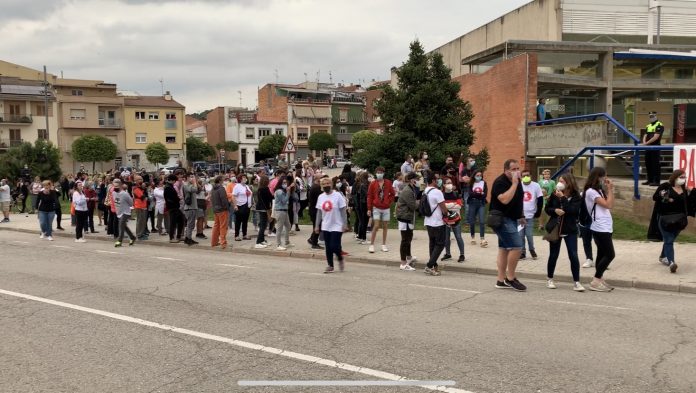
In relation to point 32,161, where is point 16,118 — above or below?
above

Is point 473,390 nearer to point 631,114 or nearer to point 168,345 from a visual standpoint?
point 168,345

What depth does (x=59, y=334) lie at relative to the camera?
6.90 m

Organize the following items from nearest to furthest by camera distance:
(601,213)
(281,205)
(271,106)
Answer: (601,213) → (281,205) → (271,106)

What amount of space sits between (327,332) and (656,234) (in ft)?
26.1

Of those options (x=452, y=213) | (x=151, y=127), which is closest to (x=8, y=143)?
(x=151, y=127)

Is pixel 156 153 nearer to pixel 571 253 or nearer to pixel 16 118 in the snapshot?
pixel 16 118

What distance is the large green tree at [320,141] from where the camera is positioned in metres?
76.5

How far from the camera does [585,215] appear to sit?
358 inches

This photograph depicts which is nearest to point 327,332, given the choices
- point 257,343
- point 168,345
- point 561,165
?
point 257,343

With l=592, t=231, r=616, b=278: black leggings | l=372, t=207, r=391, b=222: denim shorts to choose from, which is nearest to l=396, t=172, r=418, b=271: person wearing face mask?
l=372, t=207, r=391, b=222: denim shorts

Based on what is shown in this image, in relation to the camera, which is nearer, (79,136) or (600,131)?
(600,131)

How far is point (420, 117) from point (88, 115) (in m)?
55.2

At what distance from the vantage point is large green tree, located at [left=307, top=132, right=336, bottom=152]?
76.5 metres


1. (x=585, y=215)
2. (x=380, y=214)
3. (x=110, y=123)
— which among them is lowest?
(x=380, y=214)
